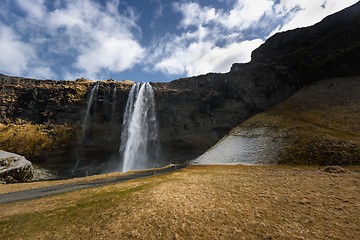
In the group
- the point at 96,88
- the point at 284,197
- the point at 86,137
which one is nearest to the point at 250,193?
the point at 284,197

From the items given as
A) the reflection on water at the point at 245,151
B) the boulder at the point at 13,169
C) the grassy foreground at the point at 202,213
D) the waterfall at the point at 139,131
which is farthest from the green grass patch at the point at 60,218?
the waterfall at the point at 139,131

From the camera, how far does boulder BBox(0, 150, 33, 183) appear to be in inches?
1763

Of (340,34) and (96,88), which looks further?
(96,88)

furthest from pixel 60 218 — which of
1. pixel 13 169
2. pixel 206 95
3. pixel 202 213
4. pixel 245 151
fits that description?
pixel 206 95

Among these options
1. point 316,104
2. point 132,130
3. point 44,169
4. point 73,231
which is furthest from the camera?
point 132,130

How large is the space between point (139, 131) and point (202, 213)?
173ft

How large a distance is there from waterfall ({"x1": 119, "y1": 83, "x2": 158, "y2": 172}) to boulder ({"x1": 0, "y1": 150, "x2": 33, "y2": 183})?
21.5 meters

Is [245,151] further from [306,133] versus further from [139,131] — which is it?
[139,131]

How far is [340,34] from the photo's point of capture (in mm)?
68812

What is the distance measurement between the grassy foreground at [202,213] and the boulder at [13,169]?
92.8ft

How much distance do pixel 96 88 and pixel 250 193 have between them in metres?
66.6

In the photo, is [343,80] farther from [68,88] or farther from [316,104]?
[68,88]

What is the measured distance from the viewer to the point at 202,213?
15508 millimetres

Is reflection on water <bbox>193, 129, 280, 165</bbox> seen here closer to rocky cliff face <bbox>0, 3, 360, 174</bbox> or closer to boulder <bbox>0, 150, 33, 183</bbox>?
rocky cliff face <bbox>0, 3, 360, 174</bbox>
